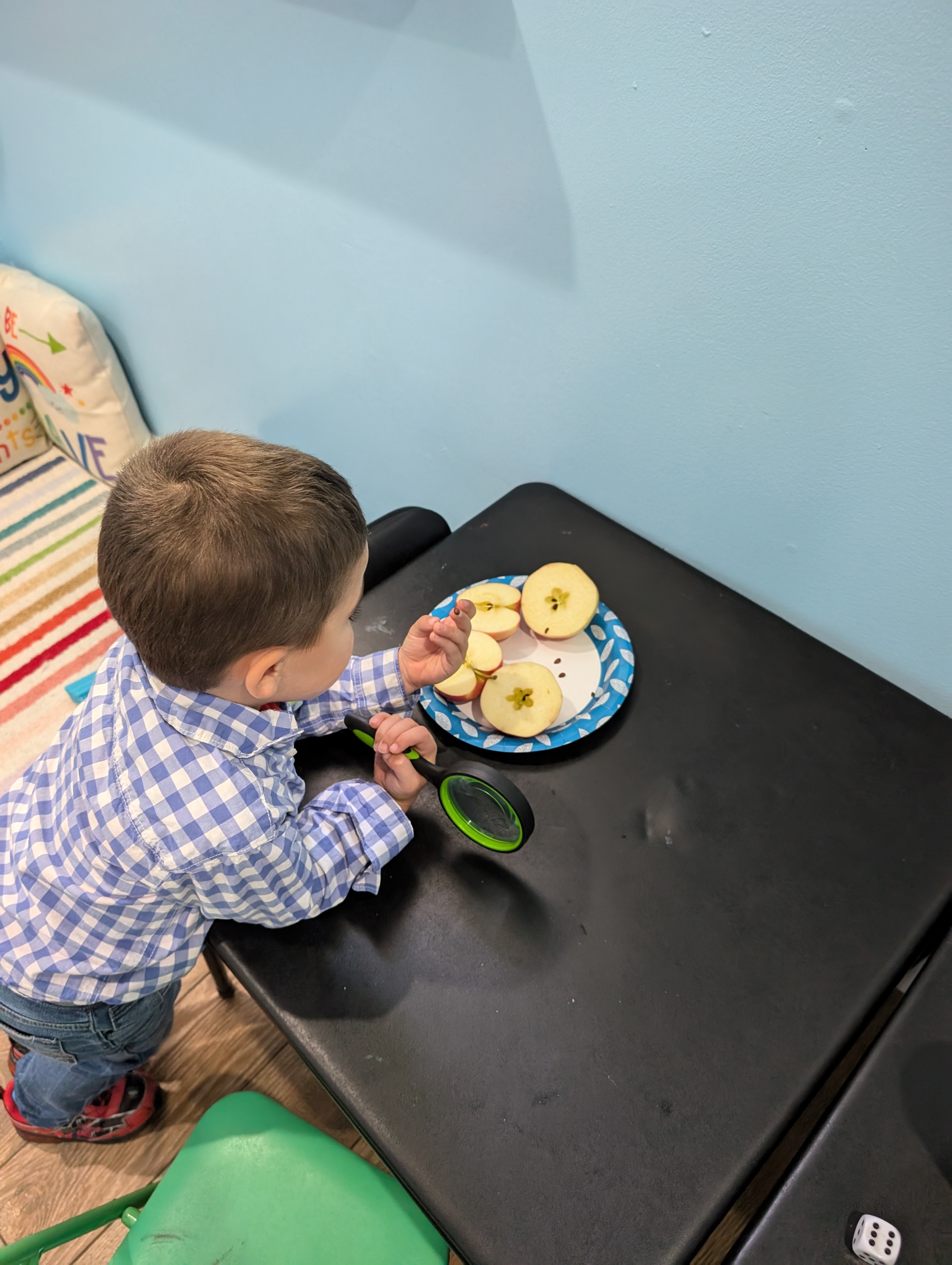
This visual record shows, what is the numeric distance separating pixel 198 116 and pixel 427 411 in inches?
20.7

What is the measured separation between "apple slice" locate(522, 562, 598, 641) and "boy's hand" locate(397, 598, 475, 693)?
0.28 feet

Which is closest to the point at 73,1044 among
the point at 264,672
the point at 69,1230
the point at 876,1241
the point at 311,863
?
the point at 69,1230

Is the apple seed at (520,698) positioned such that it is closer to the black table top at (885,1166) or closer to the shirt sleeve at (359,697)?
the shirt sleeve at (359,697)

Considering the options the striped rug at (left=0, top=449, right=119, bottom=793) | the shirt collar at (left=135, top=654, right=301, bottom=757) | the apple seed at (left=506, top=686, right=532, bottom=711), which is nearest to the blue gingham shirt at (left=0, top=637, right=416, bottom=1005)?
the shirt collar at (left=135, top=654, right=301, bottom=757)

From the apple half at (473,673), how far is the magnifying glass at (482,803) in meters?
0.09

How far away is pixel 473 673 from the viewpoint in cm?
82

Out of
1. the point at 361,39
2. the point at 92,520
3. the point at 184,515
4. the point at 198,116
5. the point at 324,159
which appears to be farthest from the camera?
the point at 92,520

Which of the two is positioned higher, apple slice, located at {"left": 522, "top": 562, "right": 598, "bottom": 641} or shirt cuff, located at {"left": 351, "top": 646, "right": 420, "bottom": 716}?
apple slice, located at {"left": 522, "top": 562, "right": 598, "bottom": 641}

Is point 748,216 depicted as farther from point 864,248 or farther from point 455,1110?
point 455,1110

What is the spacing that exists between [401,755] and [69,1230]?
47 centimetres

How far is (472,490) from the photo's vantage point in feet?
3.96

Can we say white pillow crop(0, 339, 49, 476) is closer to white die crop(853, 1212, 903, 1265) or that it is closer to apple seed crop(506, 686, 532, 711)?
apple seed crop(506, 686, 532, 711)

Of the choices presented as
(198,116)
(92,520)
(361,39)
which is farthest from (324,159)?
(92,520)

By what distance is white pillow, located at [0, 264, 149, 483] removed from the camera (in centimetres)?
162
